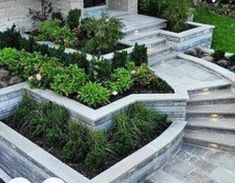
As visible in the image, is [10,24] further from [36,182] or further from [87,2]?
[36,182]

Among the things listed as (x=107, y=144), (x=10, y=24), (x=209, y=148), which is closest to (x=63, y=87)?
(x=107, y=144)

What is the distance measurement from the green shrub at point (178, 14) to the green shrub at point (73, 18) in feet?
8.40

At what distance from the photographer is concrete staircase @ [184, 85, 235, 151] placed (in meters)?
6.84

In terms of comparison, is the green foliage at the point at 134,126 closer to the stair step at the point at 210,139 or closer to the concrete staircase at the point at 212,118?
the stair step at the point at 210,139

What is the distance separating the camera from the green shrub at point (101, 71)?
6.96 metres

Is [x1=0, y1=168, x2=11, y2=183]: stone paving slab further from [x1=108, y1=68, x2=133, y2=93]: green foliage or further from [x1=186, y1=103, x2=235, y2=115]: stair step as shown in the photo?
[x1=186, y1=103, x2=235, y2=115]: stair step

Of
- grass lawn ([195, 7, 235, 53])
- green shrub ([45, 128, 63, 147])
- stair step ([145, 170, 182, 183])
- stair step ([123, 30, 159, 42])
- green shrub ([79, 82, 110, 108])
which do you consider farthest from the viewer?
grass lawn ([195, 7, 235, 53])

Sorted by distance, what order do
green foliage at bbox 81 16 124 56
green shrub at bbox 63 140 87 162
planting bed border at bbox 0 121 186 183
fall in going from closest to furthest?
1. planting bed border at bbox 0 121 186 183
2. green shrub at bbox 63 140 87 162
3. green foliage at bbox 81 16 124 56

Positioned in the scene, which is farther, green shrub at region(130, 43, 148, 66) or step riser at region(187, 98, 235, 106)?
green shrub at region(130, 43, 148, 66)

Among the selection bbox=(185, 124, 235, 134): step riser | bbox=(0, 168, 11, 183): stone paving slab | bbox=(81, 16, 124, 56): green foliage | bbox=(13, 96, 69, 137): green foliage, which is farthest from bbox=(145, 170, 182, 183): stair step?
bbox=(81, 16, 124, 56): green foliage

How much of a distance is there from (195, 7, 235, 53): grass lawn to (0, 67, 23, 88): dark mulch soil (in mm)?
5599

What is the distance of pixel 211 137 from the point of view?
271 inches

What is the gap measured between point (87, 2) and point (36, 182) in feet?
22.0

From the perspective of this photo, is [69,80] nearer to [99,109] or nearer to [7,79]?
[99,109]
